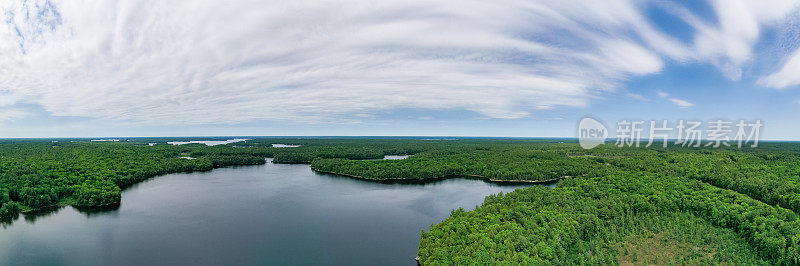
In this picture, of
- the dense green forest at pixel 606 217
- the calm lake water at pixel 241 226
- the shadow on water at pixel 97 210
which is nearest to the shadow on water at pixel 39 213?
the calm lake water at pixel 241 226

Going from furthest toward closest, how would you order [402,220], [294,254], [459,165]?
1. [459,165]
2. [402,220]
3. [294,254]

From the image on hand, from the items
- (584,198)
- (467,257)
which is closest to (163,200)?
(467,257)

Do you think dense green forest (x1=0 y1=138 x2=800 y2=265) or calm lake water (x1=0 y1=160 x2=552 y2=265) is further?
calm lake water (x1=0 y1=160 x2=552 y2=265)

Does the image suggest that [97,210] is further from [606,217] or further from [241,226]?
[606,217]

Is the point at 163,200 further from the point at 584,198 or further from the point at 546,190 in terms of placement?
the point at 584,198

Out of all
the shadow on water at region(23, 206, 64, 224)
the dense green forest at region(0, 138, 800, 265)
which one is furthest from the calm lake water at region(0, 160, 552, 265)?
the dense green forest at region(0, 138, 800, 265)

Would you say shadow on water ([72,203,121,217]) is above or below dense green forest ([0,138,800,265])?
below

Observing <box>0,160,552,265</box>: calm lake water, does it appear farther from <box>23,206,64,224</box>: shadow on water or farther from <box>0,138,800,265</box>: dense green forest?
<box>0,138,800,265</box>: dense green forest

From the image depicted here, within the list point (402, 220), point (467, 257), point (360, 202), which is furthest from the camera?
point (360, 202)
